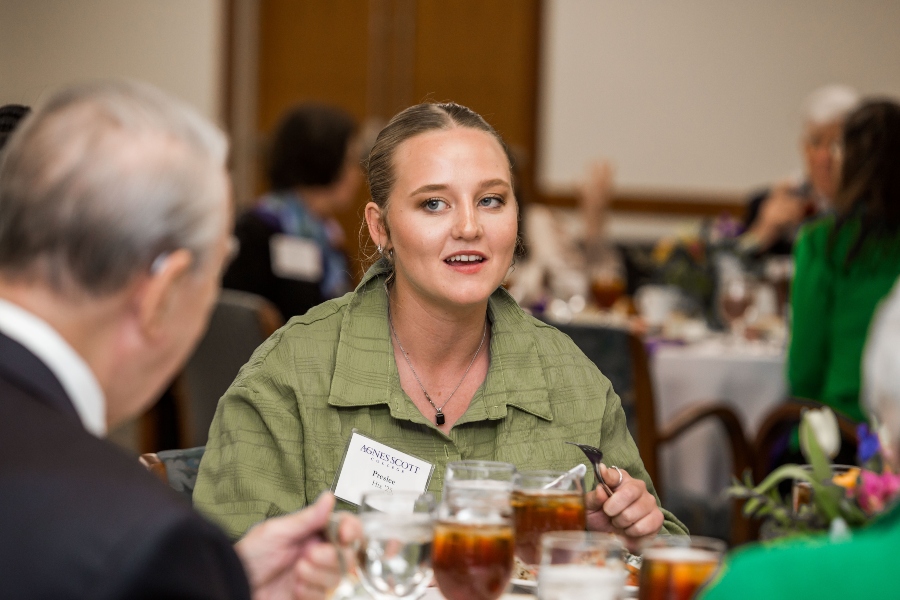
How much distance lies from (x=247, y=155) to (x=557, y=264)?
3.36m

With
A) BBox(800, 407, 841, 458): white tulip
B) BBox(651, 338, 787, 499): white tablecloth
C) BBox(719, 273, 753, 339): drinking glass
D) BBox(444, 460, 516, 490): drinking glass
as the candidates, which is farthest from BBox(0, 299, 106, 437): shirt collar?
BBox(719, 273, 753, 339): drinking glass

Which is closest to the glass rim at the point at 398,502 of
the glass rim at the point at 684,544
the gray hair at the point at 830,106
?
the glass rim at the point at 684,544

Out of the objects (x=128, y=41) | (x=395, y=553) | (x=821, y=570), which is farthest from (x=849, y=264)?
(x=128, y=41)

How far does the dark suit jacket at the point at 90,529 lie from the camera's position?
2.67ft

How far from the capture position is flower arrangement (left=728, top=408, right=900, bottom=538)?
1199 millimetres

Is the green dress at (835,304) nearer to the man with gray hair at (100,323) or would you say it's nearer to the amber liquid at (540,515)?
the amber liquid at (540,515)

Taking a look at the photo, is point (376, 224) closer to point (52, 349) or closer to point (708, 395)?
point (52, 349)

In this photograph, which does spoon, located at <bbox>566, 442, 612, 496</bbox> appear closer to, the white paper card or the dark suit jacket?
the dark suit jacket

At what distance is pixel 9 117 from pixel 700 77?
22.7ft

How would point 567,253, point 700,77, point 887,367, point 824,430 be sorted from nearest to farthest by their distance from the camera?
point 887,367 < point 824,430 < point 567,253 < point 700,77

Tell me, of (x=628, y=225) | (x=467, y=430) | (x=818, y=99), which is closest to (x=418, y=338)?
(x=467, y=430)

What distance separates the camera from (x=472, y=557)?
116 centimetres

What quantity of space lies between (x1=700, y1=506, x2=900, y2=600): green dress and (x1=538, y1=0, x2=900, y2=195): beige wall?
7.42 m

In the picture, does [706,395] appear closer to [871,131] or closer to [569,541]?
[871,131]
